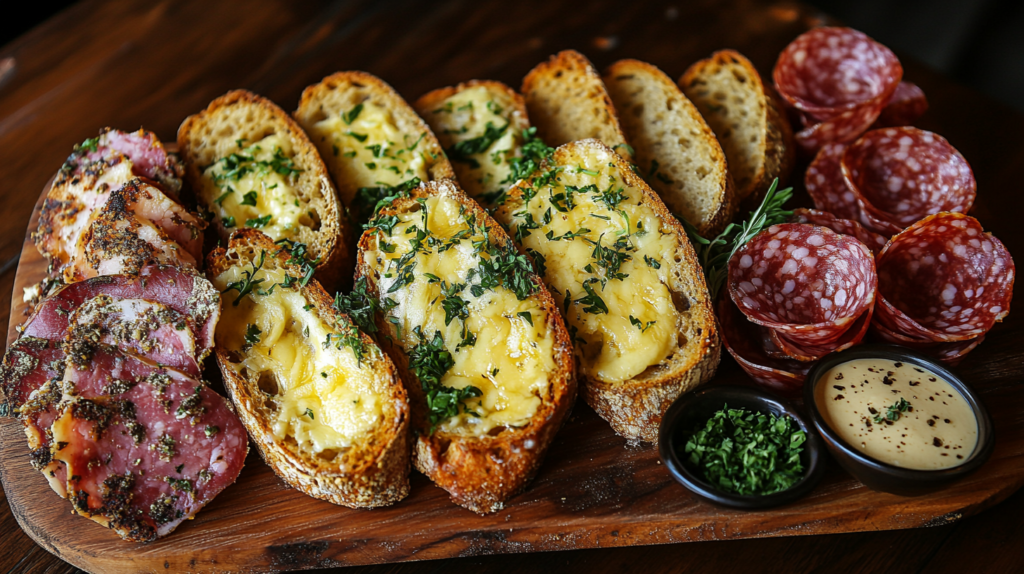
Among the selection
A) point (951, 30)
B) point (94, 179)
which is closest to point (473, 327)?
point (94, 179)

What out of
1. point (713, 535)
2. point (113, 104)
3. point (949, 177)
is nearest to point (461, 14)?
point (113, 104)

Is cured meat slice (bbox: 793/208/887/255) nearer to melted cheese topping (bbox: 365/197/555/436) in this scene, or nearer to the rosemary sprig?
Answer: the rosemary sprig

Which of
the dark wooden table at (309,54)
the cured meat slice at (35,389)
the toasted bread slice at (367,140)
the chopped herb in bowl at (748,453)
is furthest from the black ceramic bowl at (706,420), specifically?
the cured meat slice at (35,389)

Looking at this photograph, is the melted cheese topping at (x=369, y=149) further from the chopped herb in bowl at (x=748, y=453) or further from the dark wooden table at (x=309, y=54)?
the chopped herb in bowl at (x=748, y=453)

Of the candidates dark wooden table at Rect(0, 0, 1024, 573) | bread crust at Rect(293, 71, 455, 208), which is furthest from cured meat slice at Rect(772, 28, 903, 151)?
bread crust at Rect(293, 71, 455, 208)

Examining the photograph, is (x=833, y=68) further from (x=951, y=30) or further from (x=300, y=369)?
(x=300, y=369)
